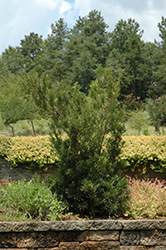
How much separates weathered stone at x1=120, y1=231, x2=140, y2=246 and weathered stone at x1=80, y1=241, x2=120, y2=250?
94 millimetres

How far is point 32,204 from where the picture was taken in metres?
3.46

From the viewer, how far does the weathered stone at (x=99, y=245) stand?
3262 mm

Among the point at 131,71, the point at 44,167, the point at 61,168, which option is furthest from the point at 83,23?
the point at 61,168

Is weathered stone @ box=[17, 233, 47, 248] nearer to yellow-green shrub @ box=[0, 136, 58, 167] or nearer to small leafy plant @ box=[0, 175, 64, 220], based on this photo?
small leafy plant @ box=[0, 175, 64, 220]

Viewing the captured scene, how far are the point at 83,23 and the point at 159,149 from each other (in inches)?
1132

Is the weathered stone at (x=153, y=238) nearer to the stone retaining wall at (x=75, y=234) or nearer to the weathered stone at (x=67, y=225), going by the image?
the stone retaining wall at (x=75, y=234)

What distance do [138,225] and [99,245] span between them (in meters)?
0.56

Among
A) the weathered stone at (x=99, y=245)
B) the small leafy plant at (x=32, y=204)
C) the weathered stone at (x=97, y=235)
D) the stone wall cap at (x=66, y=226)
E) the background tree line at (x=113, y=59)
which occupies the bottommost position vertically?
the weathered stone at (x=99, y=245)

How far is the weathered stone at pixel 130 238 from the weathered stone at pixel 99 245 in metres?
0.09

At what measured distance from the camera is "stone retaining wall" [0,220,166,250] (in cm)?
322

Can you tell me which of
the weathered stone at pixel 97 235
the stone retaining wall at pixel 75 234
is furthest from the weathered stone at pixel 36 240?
the weathered stone at pixel 97 235

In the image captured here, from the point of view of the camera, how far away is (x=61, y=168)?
377 centimetres

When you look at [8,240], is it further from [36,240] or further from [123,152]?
[123,152]

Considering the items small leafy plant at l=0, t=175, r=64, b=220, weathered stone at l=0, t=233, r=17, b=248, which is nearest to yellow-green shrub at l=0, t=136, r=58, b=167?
small leafy plant at l=0, t=175, r=64, b=220
